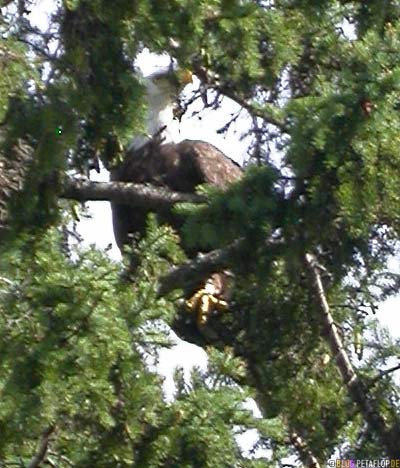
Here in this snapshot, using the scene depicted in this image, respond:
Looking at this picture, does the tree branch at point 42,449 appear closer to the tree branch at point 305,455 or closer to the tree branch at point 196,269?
the tree branch at point 196,269

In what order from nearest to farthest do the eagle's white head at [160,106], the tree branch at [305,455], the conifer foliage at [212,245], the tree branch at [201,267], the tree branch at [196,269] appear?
the conifer foliage at [212,245] → the tree branch at [201,267] → the tree branch at [196,269] → the tree branch at [305,455] → the eagle's white head at [160,106]

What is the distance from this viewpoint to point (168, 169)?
725 cm

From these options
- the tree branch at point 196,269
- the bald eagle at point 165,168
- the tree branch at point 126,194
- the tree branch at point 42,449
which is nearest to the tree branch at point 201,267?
the tree branch at point 196,269

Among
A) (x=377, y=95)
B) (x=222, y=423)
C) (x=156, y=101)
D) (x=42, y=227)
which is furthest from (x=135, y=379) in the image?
(x=156, y=101)

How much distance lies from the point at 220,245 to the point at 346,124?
1.69 ft

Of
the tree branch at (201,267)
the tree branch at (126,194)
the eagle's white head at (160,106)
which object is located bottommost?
the tree branch at (201,267)

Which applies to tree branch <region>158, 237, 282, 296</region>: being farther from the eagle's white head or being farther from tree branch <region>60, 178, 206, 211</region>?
the eagle's white head

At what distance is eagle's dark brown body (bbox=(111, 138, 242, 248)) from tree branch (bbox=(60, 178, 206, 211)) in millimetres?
930

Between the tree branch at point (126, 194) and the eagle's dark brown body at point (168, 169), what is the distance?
93cm

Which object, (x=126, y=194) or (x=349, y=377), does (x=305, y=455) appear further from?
(x=126, y=194)

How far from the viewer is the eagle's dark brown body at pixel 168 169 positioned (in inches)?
279

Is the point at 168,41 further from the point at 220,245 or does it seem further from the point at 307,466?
the point at 307,466

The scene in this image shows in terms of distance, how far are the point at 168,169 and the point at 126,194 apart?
1.33 meters

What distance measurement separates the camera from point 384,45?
5035 millimetres
